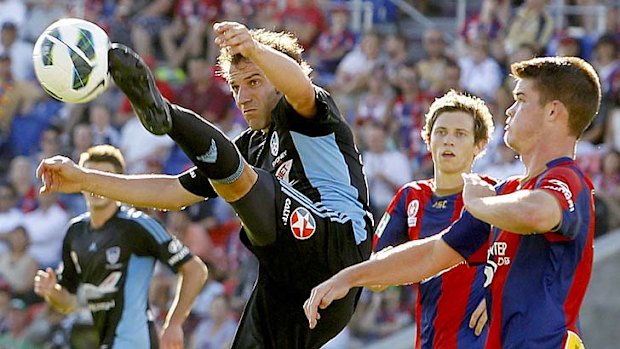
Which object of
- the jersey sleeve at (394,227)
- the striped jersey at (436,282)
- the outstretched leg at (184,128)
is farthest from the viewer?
the jersey sleeve at (394,227)

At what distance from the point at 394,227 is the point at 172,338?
1434mm

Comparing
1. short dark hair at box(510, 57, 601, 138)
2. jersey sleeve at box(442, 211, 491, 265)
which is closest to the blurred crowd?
jersey sleeve at box(442, 211, 491, 265)

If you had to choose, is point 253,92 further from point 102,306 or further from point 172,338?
point 102,306

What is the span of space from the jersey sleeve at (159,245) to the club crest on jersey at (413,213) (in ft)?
5.20

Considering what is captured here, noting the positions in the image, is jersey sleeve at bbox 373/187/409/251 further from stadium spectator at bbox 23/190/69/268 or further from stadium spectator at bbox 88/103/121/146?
stadium spectator at bbox 88/103/121/146

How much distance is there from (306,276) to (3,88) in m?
9.58

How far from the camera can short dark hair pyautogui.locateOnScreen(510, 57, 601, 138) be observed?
479 centimetres

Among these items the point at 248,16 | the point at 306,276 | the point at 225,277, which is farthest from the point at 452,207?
the point at 248,16

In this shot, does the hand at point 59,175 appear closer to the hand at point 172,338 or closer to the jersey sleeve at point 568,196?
the hand at point 172,338

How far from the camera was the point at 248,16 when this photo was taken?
15.3 meters

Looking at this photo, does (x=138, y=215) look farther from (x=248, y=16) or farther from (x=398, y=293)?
(x=248, y=16)

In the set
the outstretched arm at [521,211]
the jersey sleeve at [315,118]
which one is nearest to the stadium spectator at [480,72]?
the jersey sleeve at [315,118]

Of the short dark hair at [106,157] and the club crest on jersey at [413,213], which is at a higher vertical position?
the short dark hair at [106,157]

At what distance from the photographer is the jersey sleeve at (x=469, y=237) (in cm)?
500
